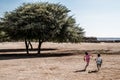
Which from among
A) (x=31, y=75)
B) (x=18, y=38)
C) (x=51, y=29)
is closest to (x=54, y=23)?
(x=51, y=29)

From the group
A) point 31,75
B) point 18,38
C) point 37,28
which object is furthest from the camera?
point 18,38

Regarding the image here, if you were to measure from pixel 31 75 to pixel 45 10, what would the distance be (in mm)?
24524

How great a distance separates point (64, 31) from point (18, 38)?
278 inches

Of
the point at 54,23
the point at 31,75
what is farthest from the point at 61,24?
the point at 31,75

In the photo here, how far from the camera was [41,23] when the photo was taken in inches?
1779

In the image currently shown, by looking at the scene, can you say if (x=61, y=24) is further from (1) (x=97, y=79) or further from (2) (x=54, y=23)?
(1) (x=97, y=79)

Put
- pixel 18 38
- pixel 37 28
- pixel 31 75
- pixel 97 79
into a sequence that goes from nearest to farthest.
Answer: pixel 97 79 → pixel 31 75 → pixel 37 28 → pixel 18 38

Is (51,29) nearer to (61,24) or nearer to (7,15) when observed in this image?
(61,24)

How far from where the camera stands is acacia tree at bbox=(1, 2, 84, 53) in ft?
149

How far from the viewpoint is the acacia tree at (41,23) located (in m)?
45.4

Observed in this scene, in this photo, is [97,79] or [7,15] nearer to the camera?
[97,79]

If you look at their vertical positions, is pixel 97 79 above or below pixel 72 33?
below

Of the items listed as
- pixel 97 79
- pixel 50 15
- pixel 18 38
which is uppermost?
pixel 50 15

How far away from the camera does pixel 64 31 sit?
1845 inches
